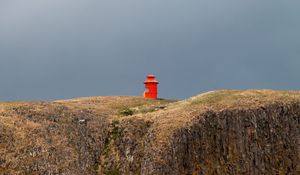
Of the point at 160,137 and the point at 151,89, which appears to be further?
the point at 151,89

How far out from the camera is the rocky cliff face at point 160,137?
163 feet

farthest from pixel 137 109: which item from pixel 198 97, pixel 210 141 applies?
pixel 210 141

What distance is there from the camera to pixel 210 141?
175 ft

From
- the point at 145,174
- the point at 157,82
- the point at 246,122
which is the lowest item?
the point at 145,174

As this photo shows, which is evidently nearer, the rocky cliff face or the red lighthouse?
the rocky cliff face

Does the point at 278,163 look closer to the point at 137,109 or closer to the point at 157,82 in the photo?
the point at 137,109

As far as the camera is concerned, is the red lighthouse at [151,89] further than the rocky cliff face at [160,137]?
Yes

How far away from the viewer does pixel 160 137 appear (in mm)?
51719

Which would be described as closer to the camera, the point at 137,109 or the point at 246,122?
the point at 246,122

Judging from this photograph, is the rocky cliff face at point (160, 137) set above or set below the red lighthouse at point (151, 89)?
below

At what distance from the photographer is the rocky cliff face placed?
4966 centimetres

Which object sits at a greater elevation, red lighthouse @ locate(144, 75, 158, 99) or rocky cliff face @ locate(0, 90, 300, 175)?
red lighthouse @ locate(144, 75, 158, 99)

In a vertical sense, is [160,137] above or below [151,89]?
below

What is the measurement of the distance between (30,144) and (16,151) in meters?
1.43
